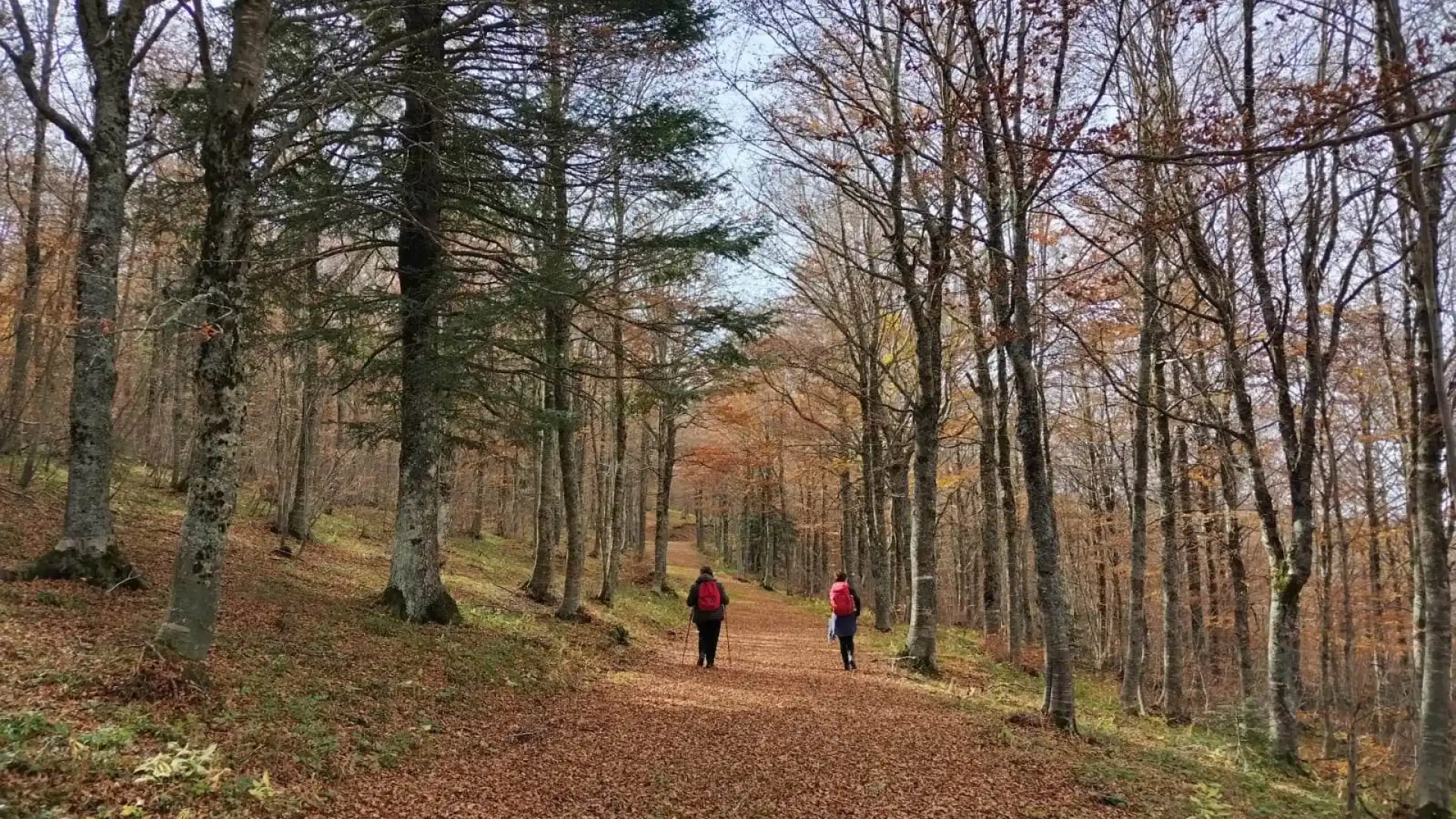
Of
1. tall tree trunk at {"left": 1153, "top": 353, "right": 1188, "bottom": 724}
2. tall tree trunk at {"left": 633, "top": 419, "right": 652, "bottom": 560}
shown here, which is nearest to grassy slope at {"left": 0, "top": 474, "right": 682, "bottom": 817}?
tall tree trunk at {"left": 1153, "top": 353, "right": 1188, "bottom": 724}

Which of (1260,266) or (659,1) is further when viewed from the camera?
(659,1)

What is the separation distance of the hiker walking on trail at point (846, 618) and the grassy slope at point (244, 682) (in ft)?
11.3

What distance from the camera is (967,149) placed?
773 cm

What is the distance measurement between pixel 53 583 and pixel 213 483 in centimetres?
296

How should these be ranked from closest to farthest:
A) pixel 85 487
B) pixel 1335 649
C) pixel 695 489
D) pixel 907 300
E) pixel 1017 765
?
pixel 1017 765 → pixel 85 487 → pixel 907 300 → pixel 1335 649 → pixel 695 489

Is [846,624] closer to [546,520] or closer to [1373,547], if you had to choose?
[546,520]

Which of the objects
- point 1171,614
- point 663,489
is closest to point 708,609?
point 1171,614

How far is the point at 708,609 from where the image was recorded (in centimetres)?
1191

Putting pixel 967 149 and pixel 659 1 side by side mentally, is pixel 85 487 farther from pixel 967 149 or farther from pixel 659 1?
pixel 967 149

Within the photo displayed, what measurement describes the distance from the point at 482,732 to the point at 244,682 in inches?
81.2

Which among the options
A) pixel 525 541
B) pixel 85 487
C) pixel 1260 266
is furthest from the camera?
pixel 525 541

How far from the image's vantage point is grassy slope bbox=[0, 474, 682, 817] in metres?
4.20

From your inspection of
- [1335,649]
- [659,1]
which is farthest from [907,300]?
[1335,649]

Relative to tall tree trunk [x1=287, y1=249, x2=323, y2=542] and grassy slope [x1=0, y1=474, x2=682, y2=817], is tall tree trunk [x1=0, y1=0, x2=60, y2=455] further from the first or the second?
tall tree trunk [x1=287, y1=249, x2=323, y2=542]
